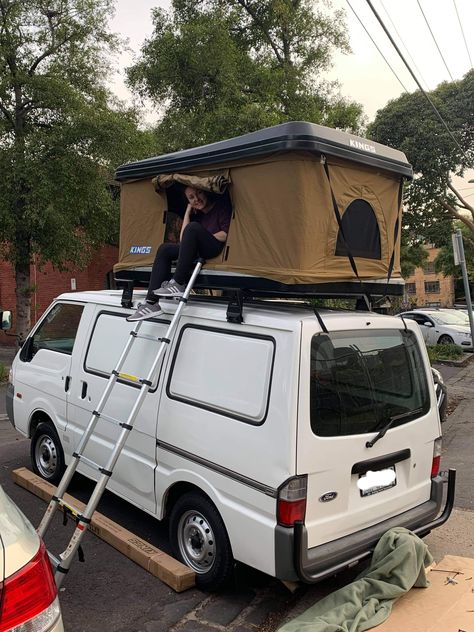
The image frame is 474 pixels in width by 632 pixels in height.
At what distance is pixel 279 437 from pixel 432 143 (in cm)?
1710

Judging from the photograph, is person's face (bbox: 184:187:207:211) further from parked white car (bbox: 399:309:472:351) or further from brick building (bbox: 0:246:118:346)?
brick building (bbox: 0:246:118:346)

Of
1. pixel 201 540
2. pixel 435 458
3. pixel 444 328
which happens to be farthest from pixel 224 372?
pixel 444 328

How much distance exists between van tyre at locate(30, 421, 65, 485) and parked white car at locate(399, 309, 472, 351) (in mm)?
13571

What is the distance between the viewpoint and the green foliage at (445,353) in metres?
15.0

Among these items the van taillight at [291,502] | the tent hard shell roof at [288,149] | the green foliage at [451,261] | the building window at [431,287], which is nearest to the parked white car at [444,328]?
the tent hard shell roof at [288,149]


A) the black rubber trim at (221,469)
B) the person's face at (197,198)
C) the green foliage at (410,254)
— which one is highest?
the green foliage at (410,254)

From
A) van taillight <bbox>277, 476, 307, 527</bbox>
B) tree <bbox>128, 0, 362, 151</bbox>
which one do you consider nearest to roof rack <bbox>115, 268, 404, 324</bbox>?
van taillight <bbox>277, 476, 307, 527</bbox>

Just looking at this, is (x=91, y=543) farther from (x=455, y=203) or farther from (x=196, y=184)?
(x=455, y=203)

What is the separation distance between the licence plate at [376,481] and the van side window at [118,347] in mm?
1583

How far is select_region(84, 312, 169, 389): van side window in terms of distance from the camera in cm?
398

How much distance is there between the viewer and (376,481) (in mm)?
3367

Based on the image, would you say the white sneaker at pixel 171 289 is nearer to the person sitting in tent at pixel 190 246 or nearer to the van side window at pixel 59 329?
the person sitting in tent at pixel 190 246

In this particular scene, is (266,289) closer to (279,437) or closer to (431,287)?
(279,437)

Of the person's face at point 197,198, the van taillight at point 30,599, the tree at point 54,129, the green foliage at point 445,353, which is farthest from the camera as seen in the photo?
the green foliage at point 445,353
